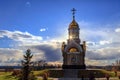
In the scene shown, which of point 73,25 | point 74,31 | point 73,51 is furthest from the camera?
point 74,31

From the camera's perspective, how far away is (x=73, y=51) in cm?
7838

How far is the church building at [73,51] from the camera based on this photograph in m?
77.4

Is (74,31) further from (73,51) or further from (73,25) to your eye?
(73,51)

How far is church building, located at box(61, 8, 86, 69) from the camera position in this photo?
77.4 meters

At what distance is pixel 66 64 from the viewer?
255 feet

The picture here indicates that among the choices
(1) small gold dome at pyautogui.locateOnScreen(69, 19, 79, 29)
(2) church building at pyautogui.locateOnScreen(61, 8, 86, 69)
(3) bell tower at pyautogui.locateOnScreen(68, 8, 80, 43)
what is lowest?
(2) church building at pyautogui.locateOnScreen(61, 8, 86, 69)

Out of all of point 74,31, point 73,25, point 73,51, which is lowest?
point 73,51

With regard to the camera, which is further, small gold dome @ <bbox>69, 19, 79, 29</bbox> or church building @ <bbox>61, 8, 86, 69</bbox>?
small gold dome @ <bbox>69, 19, 79, 29</bbox>

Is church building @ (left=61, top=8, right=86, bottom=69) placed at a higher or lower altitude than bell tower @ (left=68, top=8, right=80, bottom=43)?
lower

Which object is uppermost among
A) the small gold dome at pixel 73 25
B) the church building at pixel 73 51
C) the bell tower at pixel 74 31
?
the small gold dome at pixel 73 25

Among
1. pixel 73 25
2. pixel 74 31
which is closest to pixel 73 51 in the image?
pixel 74 31

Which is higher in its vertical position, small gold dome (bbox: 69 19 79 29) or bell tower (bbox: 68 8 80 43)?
small gold dome (bbox: 69 19 79 29)

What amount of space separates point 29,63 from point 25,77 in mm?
1721

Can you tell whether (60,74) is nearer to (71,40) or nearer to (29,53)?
(71,40)
